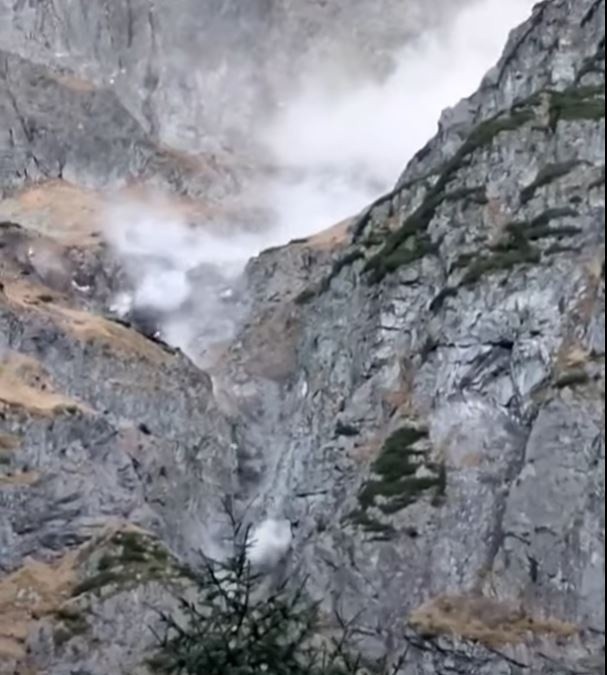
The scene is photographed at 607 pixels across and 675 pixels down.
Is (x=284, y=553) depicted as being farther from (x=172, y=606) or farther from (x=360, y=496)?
(x=172, y=606)

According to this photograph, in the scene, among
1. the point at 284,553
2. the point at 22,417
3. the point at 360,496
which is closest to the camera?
the point at 360,496

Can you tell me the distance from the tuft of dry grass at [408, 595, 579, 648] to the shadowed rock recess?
0.17 metres

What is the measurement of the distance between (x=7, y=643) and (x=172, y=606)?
11.5m

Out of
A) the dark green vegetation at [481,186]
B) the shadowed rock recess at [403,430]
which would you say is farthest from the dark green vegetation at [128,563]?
the dark green vegetation at [481,186]

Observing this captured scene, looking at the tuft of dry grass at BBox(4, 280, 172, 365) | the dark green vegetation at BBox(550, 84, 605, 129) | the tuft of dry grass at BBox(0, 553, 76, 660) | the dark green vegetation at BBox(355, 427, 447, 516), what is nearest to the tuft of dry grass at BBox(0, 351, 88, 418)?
the tuft of dry grass at BBox(4, 280, 172, 365)

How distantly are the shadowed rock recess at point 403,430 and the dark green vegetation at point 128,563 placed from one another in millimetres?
260

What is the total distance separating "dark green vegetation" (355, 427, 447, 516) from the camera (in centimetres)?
10769

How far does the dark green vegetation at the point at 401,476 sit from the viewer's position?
108m

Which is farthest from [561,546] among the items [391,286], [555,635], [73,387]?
[73,387]

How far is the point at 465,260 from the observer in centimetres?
12712

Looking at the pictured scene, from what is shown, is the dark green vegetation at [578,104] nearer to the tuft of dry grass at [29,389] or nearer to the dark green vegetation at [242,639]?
the tuft of dry grass at [29,389]

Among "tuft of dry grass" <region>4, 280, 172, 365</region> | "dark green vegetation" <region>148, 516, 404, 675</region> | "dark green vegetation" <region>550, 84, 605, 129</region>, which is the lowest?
"dark green vegetation" <region>148, 516, 404, 675</region>

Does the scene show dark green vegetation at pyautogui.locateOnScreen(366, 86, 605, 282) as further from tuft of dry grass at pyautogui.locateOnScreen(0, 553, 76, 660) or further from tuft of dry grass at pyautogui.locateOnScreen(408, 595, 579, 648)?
tuft of dry grass at pyautogui.locateOnScreen(0, 553, 76, 660)

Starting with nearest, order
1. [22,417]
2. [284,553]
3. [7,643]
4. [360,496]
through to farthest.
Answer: [7,643], [360,496], [284,553], [22,417]
